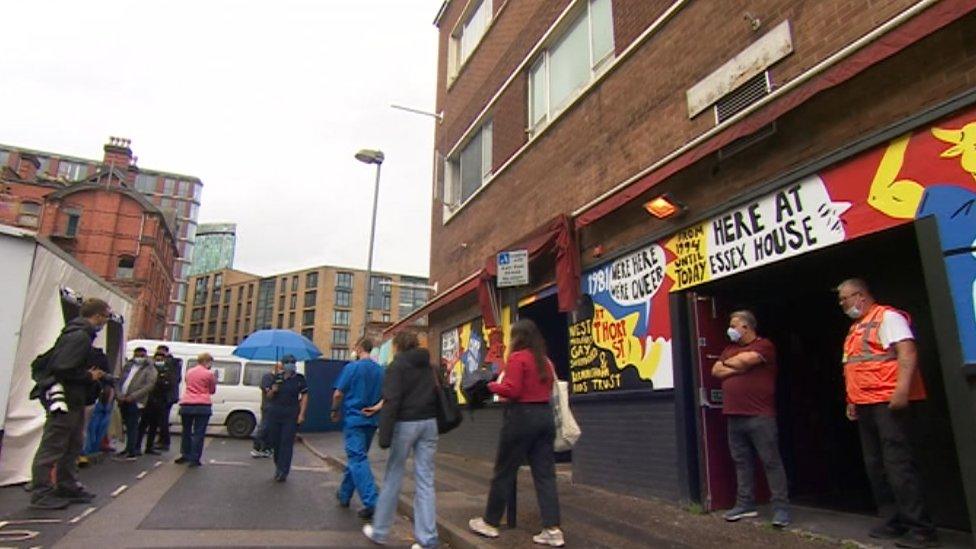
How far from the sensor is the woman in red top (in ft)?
16.8

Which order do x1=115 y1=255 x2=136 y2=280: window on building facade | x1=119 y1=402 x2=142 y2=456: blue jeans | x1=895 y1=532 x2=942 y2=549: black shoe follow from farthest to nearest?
x1=115 y1=255 x2=136 y2=280: window on building facade
x1=119 y1=402 x2=142 y2=456: blue jeans
x1=895 y1=532 x2=942 y2=549: black shoe

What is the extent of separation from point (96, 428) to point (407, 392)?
23.0 ft

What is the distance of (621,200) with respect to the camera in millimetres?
7008

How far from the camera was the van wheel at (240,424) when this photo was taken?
56.6 feet

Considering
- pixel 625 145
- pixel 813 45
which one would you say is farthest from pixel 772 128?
pixel 625 145

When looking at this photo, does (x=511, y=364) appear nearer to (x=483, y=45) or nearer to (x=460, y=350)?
(x=460, y=350)

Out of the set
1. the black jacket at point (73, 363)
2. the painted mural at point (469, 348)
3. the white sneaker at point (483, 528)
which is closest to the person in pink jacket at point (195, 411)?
the black jacket at point (73, 363)

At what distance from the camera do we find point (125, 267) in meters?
50.8

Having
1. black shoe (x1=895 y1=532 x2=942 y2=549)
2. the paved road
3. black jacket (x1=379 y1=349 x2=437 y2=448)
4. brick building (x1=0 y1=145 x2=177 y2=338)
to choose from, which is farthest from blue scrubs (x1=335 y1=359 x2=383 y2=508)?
brick building (x1=0 y1=145 x2=177 y2=338)

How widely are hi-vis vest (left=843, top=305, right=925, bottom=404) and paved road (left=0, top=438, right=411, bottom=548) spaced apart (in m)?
3.83

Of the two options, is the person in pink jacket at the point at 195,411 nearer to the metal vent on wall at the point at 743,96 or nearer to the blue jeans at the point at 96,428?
the blue jeans at the point at 96,428

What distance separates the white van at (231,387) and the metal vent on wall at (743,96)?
48.0ft

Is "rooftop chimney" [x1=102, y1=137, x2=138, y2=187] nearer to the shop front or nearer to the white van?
the white van

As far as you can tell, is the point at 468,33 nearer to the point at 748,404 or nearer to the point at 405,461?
the point at 748,404
